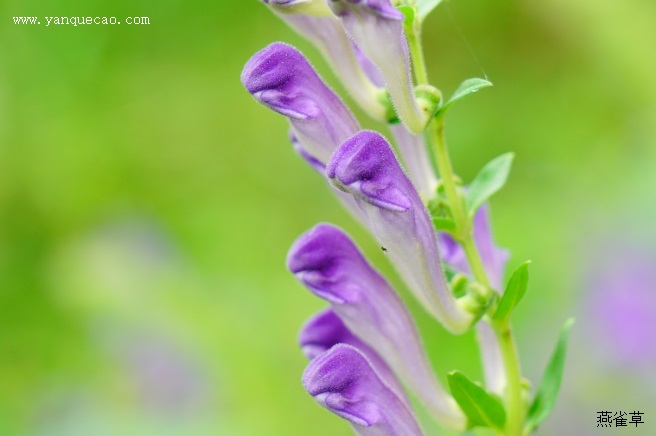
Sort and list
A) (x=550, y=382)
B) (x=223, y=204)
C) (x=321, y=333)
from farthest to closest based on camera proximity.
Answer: (x=223, y=204)
(x=321, y=333)
(x=550, y=382)

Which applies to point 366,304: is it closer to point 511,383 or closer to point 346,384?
point 346,384

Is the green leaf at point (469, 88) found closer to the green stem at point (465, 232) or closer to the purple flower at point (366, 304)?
the green stem at point (465, 232)

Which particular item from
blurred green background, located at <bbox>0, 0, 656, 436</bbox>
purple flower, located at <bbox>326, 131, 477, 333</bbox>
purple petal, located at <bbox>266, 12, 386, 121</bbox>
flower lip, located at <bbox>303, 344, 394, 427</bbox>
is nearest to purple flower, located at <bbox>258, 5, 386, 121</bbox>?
purple petal, located at <bbox>266, 12, 386, 121</bbox>

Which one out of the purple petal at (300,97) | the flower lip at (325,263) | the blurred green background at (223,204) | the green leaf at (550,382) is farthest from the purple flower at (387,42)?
the blurred green background at (223,204)

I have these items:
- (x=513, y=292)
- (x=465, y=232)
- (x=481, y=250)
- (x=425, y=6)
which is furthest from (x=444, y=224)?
(x=425, y=6)

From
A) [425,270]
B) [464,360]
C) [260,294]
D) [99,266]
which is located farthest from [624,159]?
[425,270]

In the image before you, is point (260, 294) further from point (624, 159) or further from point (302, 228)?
point (624, 159)

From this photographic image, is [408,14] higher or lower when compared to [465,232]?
higher
